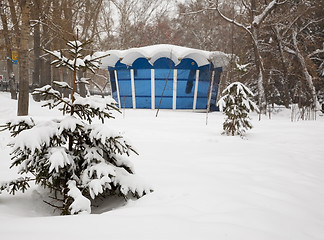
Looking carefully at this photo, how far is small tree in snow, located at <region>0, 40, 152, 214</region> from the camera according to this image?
2.41 metres

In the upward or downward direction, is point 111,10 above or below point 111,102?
above

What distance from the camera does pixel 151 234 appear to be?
180cm

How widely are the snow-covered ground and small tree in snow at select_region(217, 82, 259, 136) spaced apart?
75.8 inches

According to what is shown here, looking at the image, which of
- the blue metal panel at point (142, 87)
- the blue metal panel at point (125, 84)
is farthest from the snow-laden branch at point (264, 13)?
the blue metal panel at point (125, 84)

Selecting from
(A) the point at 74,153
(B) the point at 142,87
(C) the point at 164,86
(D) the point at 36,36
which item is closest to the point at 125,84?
(B) the point at 142,87

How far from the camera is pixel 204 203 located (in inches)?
97.1

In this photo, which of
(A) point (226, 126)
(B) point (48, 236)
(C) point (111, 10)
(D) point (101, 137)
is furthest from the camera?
(C) point (111, 10)

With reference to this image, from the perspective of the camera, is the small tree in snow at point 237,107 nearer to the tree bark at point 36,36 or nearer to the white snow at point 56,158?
the white snow at point 56,158

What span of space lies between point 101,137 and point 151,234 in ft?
3.52

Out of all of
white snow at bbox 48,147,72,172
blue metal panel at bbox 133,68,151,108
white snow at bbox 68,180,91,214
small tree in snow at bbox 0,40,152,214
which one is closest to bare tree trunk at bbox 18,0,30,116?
small tree in snow at bbox 0,40,152,214

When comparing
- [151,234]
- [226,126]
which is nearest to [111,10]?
[226,126]

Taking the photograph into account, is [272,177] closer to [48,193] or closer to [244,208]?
[244,208]

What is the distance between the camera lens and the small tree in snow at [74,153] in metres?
2.41

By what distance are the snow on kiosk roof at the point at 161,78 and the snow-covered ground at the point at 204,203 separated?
12408 mm
